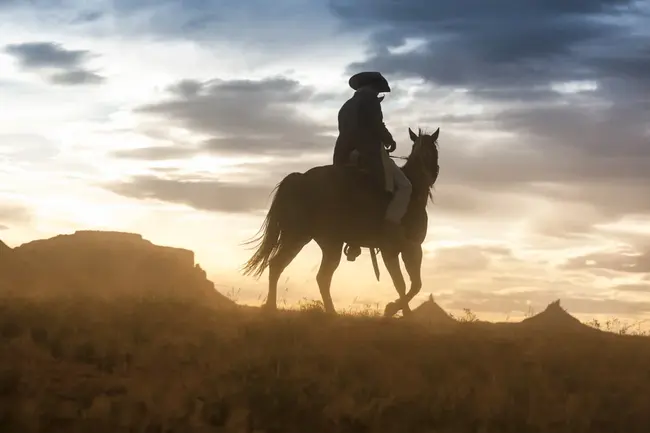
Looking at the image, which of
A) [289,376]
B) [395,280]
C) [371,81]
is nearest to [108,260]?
[371,81]

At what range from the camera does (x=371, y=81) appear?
17031 millimetres

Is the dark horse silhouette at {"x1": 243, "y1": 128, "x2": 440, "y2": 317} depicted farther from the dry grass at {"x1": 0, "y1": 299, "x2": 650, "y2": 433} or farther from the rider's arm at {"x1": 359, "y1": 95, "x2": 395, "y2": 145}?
the dry grass at {"x1": 0, "y1": 299, "x2": 650, "y2": 433}

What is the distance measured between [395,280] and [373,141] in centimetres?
248

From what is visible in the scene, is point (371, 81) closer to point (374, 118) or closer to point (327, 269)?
point (374, 118)

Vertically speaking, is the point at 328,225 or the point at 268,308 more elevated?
the point at 328,225

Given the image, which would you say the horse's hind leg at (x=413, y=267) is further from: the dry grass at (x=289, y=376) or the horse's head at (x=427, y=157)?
the dry grass at (x=289, y=376)

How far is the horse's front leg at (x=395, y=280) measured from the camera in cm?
1595

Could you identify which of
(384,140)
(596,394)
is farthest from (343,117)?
(596,394)

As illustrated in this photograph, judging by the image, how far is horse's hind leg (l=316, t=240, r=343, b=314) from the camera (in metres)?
16.0

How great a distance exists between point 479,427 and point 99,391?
3858 millimetres

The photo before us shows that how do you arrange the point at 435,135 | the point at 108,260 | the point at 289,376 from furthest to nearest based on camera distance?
the point at 108,260, the point at 435,135, the point at 289,376

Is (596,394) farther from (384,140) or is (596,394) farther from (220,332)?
(384,140)

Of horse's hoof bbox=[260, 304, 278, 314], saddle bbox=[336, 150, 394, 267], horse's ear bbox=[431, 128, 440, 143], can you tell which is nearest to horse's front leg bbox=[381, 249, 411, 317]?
saddle bbox=[336, 150, 394, 267]

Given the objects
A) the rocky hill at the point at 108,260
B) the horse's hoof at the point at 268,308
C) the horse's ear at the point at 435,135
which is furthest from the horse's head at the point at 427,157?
the rocky hill at the point at 108,260
